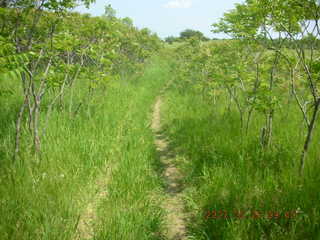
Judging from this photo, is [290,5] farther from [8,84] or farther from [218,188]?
[8,84]

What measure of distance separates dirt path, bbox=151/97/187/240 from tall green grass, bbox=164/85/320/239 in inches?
5.4

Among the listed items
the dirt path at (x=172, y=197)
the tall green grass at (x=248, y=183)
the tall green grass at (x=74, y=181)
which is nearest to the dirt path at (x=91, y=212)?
the tall green grass at (x=74, y=181)

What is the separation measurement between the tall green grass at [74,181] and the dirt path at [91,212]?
7cm

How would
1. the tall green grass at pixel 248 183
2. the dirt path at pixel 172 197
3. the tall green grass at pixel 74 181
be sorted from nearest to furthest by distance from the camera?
1. the tall green grass at pixel 74 181
2. the tall green grass at pixel 248 183
3. the dirt path at pixel 172 197

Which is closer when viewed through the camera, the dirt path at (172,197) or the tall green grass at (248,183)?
the tall green grass at (248,183)

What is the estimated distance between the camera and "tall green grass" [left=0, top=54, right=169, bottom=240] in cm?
229

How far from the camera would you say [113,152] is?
421 centimetres

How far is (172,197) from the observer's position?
3547 millimetres

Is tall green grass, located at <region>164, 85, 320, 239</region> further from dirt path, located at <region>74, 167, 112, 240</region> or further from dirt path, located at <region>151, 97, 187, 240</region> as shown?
dirt path, located at <region>74, 167, 112, 240</region>

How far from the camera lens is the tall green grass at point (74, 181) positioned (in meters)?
2.29

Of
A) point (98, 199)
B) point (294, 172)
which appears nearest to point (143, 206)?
point (98, 199)
